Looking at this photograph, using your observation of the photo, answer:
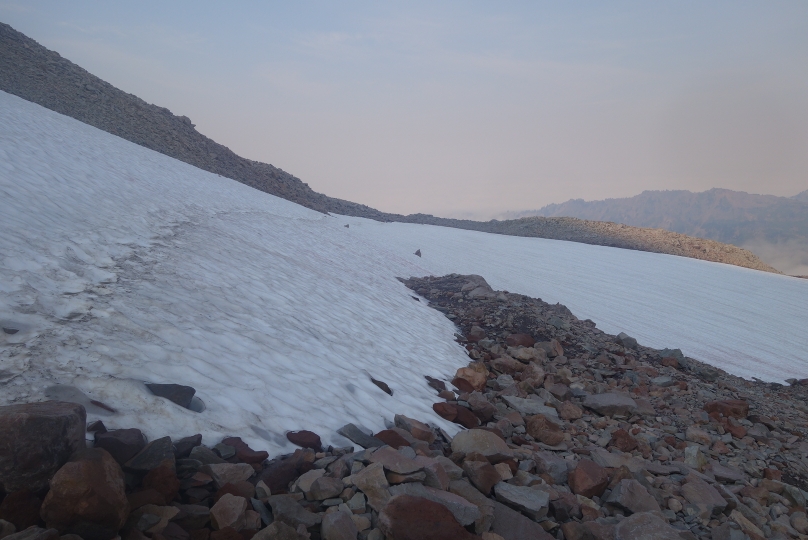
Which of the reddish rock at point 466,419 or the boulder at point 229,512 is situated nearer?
the boulder at point 229,512

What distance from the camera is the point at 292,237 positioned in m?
13.1

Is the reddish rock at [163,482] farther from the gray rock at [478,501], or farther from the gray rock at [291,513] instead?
the gray rock at [478,501]

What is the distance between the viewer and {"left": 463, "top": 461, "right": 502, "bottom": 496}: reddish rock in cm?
359

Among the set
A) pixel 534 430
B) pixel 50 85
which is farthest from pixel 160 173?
pixel 50 85

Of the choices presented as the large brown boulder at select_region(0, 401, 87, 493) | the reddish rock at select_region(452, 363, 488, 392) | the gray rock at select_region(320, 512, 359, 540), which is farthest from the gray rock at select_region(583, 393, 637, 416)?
the large brown boulder at select_region(0, 401, 87, 493)

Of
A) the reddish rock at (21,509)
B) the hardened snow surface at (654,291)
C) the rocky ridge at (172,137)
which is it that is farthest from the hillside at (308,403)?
the rocky ridge at (172,137)

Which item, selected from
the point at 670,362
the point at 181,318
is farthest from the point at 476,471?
the point at 670,362

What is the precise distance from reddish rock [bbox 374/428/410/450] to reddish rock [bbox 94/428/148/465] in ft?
5.94

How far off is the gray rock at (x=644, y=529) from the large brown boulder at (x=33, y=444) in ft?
11.5

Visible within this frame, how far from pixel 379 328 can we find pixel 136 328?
4.01 metres

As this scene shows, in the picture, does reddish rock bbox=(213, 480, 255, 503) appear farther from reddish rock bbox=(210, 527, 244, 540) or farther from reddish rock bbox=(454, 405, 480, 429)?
reddish rock bbox=(454, 405, 480, 429)

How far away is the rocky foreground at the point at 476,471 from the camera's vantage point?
2.32 m

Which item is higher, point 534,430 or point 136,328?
point 136,328

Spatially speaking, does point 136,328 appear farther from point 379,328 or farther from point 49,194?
point 49,194
